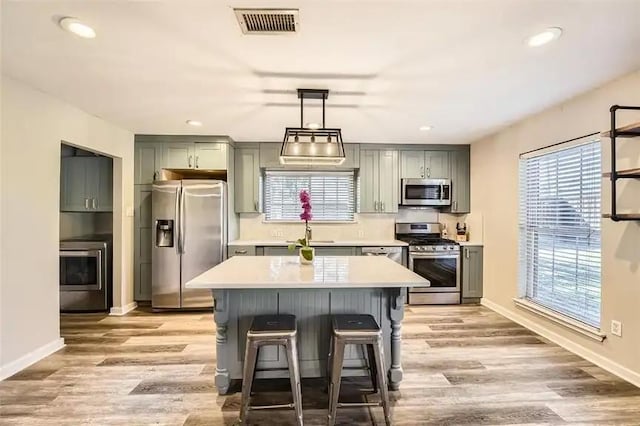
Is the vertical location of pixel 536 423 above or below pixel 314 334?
below

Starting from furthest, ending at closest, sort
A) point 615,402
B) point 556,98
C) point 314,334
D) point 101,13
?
point 556,98, point 314,334, point 615,402, point 101,13

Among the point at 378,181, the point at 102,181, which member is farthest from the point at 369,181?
the point at 102,181

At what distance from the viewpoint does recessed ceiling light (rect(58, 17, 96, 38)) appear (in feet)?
6.21

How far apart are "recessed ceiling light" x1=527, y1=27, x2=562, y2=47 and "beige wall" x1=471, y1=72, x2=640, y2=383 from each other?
110 centimetres

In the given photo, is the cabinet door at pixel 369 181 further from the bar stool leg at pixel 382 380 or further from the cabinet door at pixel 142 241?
the bar stool leg at pixel 382 380

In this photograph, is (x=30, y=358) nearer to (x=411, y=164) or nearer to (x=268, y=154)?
(x=268, y=154)

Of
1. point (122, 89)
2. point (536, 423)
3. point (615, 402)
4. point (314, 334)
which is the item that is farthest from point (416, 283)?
point (122, 89)

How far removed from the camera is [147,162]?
466 cm

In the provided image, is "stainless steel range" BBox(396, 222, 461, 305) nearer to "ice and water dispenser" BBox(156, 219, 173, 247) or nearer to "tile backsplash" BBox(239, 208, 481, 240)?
"tile backsplash" BBox(239, 208, 481, 240)

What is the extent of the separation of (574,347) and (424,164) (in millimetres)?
2938

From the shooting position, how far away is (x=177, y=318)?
4.27 metres

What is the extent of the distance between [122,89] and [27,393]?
2381 millimetres

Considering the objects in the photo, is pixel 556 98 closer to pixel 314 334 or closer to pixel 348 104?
pixel 348 104

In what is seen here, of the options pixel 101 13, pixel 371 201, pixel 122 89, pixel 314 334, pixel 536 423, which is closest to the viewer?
pixel 101 13
